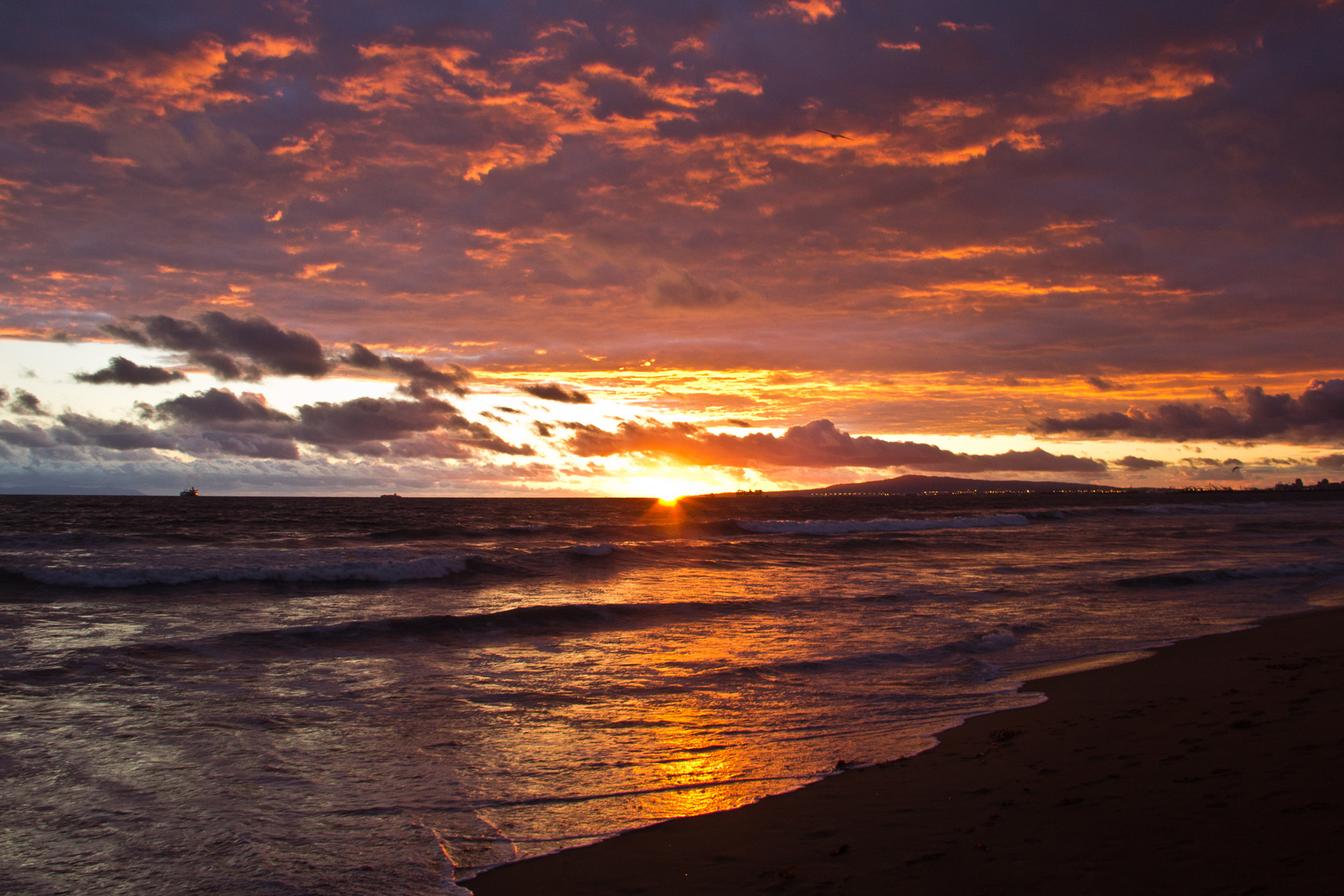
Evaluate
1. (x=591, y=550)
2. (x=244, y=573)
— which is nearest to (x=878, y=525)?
(x=591, y=550)

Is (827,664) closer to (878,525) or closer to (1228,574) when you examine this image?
(1228,574)

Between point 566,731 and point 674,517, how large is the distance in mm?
64636

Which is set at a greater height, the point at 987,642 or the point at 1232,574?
the point at 987,642

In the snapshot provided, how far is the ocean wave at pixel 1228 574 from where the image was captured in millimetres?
23641

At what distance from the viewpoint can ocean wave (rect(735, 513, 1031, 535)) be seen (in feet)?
181

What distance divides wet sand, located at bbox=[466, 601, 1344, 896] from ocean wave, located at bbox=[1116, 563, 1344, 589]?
1565 cm

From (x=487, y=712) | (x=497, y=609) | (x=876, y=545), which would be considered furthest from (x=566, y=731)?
(x=876, y=545)

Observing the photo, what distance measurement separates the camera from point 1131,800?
6.39 metres

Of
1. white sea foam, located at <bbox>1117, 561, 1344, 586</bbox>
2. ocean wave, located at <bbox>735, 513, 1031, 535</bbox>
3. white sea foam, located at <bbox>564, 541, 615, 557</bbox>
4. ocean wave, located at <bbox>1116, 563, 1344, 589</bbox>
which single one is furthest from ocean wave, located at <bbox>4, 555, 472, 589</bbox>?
ocean wave, located at <bbox>735, 513, 1031, 535</bbox>

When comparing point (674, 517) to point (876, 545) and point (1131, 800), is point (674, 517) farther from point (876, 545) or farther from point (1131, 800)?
point (1131, 800)

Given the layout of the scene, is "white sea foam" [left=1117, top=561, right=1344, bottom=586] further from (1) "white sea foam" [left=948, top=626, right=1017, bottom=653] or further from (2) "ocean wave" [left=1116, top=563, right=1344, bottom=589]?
(1) "white sea foam" [left=948, top=626, right=1017, bottom=653]

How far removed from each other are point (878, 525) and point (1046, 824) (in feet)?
189

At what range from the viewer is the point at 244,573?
24.3 meters

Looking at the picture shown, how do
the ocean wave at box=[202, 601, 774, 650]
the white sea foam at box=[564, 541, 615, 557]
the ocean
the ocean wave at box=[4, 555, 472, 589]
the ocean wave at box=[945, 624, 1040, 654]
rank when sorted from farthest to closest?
1. the white sea foam at box=[564, 541, 615, 557]
2. the ocean wave at box=[4, 555, 472, 589]
3. the ocean wave at box=[202, 601, 774, 650]
4. the ocean wave at box=[945, 624, 1040, 654]
5. the ocean
